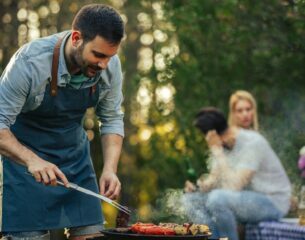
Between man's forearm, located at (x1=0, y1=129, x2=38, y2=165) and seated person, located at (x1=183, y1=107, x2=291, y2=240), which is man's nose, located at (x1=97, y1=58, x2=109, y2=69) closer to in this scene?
man's forearm, located at (x1=0, y1=129, x2=38, y2=165)

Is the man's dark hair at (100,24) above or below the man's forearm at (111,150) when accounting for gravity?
above

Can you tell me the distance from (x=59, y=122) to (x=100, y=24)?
0.51m

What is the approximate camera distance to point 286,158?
326 inches

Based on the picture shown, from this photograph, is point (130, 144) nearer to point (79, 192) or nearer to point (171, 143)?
point (171, 143)

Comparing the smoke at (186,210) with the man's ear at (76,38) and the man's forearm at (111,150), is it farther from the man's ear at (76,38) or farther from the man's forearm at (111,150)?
the man's ear at (76,38)

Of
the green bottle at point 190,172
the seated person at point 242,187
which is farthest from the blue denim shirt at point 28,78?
the green bottle at point 190,172

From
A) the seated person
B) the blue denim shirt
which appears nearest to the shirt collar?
the blue denim shirt

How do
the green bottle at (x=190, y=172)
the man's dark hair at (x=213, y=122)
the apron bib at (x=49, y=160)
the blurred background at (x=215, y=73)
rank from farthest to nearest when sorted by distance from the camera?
the blurred background at (x=215, y=73) < the green bottle at (x=190, y=172) < the man's dark hair at (x=213, y=122) < the apron bib at (x=49, y=160)

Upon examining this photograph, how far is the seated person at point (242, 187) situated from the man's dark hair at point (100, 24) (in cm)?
331

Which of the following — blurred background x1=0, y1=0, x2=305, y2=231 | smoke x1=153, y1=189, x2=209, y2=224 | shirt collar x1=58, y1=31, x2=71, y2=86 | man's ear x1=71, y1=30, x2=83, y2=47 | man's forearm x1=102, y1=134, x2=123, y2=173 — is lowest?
smoke x1=153, y1=189, x2=209, y2=224

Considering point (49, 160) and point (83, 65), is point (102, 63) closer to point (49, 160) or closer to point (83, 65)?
point (83, 65)

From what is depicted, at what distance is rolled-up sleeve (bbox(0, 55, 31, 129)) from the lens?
12.0 feet

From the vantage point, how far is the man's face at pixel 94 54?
3654 millimetres

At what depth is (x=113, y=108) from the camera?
4.14 m
